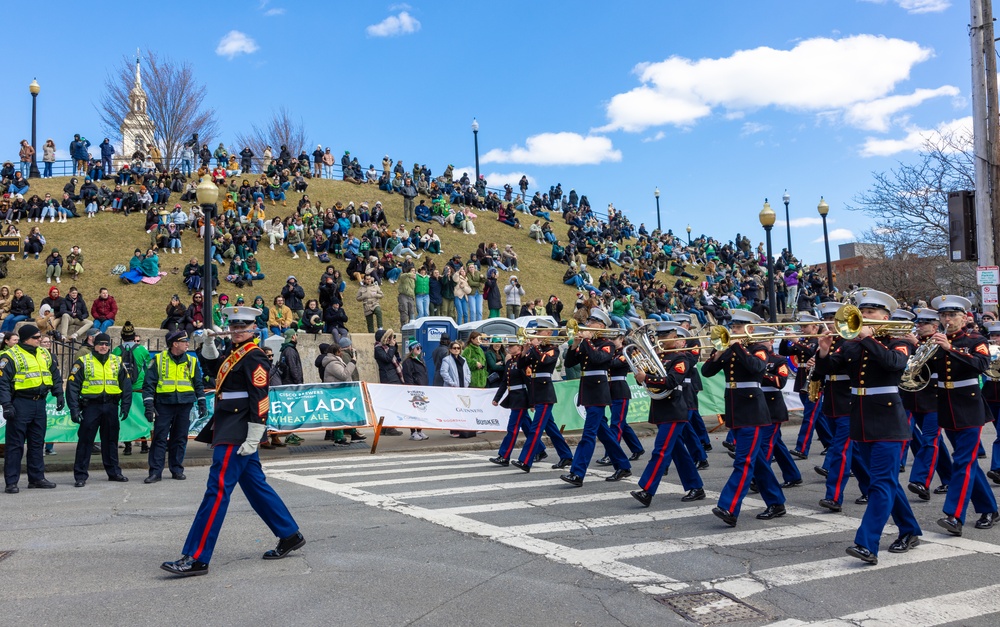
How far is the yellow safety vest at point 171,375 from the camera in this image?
38.2 ft

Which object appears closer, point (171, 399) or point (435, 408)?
point (171, 399)

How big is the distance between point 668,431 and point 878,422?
263 cm

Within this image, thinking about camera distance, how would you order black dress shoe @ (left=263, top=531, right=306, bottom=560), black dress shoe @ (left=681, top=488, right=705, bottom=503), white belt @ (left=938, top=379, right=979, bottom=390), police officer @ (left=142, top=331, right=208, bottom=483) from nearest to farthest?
black dress shoe @ (left=263, top=531, right=306, bottom=560) → white belt @ (left=938, top=379, right=979, bottom=390) → black dress shoe @ (left=681, top=488, right=705, bottom=503) → police officer @ (left=142, top=331, right=208, bottom=483)

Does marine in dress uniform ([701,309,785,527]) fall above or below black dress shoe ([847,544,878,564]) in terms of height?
above

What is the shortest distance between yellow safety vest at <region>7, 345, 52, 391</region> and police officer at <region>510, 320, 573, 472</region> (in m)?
6.32

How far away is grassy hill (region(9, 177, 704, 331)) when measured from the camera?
86.7ft

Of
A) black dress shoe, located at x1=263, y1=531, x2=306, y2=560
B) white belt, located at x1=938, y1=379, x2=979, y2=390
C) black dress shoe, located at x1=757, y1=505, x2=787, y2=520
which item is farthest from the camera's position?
black dress shoe, located at x1=757, y1=505, x2=787, y2=520

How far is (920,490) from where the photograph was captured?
9000 mm

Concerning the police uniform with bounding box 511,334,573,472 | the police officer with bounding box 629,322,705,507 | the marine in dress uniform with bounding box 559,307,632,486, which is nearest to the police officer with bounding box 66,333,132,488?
the police uniform with bounding box 511,334,573,472

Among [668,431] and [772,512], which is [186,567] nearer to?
[668,431]

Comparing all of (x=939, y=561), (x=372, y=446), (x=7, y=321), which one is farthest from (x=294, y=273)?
(x=939, y=561)

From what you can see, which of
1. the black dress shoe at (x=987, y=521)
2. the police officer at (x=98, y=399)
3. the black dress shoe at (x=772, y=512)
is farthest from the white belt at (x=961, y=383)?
the police officer at (x=98, y=399)

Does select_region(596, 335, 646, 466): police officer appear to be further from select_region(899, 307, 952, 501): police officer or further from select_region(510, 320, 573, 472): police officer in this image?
select_region(899, 307, 952, 501): police officer

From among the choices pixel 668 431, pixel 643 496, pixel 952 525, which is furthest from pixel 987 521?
pixel 643 496
